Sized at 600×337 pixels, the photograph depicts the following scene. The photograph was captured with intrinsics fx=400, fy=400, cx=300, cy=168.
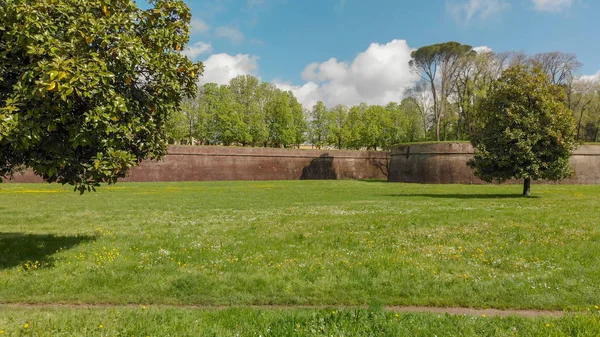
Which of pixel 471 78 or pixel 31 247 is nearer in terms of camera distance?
pixel 31 247

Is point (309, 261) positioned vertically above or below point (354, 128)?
below

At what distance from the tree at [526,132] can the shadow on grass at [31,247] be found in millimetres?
23609

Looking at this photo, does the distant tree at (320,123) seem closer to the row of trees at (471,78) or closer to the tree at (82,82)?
the row of trees at (471,78)

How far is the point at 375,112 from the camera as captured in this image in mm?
81812

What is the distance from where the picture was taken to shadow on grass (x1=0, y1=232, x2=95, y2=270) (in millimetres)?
9328

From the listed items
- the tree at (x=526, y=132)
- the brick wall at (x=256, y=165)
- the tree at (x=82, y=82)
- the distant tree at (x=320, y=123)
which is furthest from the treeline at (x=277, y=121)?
the tree at (x=82, y=82)

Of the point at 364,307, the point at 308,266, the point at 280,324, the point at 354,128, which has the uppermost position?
the point at 354,128

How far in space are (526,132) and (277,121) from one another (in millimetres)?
53792

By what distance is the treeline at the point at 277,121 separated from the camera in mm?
69750

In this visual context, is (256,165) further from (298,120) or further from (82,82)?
(82,82)

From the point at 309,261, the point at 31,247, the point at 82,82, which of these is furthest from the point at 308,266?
the point at 31,247

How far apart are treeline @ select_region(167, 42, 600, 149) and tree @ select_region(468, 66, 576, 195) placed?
2739 cm

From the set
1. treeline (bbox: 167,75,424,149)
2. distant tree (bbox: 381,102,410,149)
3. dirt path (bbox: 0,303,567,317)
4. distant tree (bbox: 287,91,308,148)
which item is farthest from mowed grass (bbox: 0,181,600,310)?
distant tree (bbox: 381,102,410,149)

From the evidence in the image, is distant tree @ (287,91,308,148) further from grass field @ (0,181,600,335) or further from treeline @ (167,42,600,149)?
grass field @ (0,181,600,335)
